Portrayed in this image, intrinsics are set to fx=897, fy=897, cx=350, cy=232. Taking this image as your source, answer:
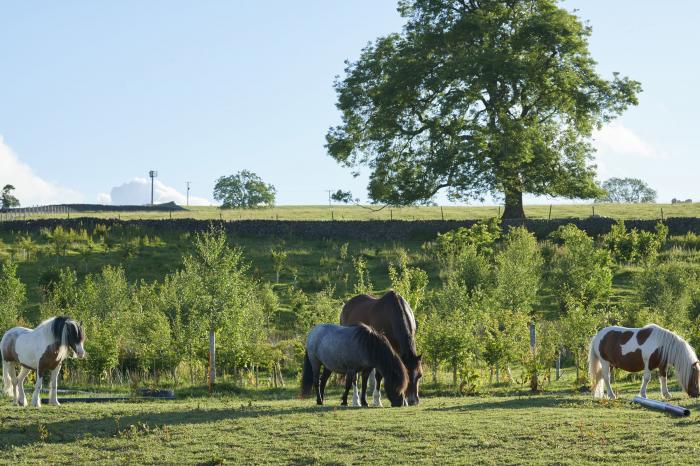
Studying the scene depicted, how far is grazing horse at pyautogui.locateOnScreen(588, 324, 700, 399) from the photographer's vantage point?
2036cm

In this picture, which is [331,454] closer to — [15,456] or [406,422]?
[406,422]

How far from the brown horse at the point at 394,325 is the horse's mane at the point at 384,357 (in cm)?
71

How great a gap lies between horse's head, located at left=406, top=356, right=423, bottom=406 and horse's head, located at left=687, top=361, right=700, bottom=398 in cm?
615

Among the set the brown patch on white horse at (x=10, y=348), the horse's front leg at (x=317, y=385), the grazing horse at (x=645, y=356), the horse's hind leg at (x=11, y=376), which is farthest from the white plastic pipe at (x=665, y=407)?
the horse's hind leg at (x=11, y=376)

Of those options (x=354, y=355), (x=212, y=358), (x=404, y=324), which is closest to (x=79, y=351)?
(x=354, y=355)

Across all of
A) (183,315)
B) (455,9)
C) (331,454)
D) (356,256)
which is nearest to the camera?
(331,454)

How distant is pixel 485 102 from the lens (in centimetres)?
5966

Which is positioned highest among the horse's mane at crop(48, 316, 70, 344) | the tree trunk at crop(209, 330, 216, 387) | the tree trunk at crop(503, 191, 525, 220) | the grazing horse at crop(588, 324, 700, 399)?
the tree trunk at crop(503, 191, 525, 220)

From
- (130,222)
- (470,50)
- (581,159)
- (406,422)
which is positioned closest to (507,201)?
(581,159)

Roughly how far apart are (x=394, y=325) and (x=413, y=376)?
4.57ft

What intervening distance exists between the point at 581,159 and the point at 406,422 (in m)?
45.4

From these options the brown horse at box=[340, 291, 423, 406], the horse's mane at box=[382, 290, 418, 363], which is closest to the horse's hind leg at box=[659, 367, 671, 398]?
the brown horse at box=[340, 291, 423, 406]

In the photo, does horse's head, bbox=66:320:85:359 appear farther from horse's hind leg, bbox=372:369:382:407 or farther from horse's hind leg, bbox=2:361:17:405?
horse's hind leg, bbox=372:369:382:407

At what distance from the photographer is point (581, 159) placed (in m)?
59.3
